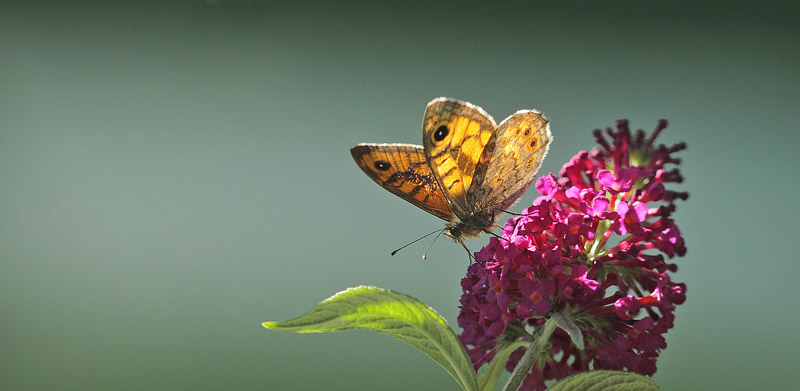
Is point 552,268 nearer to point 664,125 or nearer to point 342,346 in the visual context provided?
point 664,125

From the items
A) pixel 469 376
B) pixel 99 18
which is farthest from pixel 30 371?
pixel 469 376

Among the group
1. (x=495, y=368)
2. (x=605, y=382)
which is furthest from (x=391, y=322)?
(x=605, y=382)

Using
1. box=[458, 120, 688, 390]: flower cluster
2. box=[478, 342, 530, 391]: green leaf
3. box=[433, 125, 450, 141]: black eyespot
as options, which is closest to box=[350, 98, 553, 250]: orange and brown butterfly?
box=[433, 125, 450, 141]: black eyespot

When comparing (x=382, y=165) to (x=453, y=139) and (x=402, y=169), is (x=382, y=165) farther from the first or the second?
(x=453, y=139)

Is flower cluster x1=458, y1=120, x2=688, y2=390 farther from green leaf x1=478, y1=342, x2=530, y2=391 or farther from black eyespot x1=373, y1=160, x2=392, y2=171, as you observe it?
black eyespot x1=373, y1=160, x2=392, y2=171

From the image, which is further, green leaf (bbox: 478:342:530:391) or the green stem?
green leaf (bbox: 478:342:530:391)

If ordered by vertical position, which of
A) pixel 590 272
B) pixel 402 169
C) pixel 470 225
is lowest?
pixel 590 272
